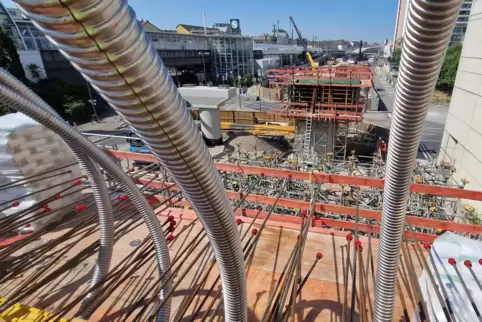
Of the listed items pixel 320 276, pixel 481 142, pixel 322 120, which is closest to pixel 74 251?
pixel 320 276

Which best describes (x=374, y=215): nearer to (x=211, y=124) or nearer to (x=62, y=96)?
(x=211, y=124)

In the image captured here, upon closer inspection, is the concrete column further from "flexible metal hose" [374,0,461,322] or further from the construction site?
"flexible metal hose" [374,0,461,322]

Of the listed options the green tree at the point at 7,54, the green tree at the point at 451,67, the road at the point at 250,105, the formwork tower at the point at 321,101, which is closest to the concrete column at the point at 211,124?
the formwork tower at the point at 321,101

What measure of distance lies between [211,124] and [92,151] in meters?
18.5

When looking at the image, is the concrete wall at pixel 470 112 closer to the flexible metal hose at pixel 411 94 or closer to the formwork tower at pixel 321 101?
the formwork tower at pixel 321 101

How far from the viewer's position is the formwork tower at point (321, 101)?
16.0 meters

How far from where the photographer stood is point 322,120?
57.1 feet

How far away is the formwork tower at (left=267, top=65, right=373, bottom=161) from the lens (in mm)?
16047

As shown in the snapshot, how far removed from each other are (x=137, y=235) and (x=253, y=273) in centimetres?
251

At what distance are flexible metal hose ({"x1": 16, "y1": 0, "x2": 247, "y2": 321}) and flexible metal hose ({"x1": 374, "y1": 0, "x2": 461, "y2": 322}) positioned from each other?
1052 millimetres

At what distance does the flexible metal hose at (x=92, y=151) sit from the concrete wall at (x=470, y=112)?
11961mm

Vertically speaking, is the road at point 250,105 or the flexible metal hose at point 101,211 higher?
the flexible metal hose at point 101,211

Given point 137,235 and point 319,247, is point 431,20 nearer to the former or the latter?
point 319,247

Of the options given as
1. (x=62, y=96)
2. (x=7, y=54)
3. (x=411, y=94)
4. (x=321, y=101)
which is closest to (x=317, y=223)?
(x=411, y=94)
